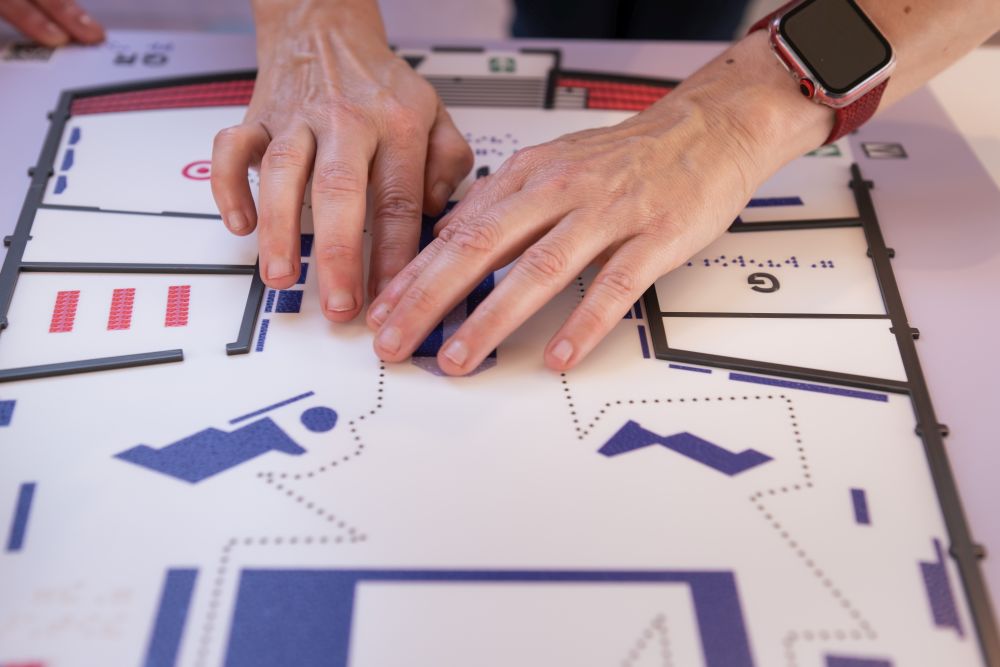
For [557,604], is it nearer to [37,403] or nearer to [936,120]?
[37,403]

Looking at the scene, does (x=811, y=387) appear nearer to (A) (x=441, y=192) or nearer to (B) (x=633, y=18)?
(A) (x=441, y=192)

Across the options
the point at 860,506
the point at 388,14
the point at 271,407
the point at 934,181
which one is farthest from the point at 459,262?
the point at 388,14

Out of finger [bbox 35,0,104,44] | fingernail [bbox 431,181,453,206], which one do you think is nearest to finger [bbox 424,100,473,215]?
fingernail [bbox 431,181,453,206]

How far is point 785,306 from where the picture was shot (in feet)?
3.24

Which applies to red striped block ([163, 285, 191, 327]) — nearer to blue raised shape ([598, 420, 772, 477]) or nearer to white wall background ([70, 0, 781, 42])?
blue raised shape ([598, 420, 772, 477])

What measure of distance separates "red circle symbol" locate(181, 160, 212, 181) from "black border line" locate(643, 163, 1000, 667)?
64 cm

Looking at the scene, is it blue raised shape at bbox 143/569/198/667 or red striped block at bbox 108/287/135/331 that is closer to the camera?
blue raised shape at bbox 143/569/198/667

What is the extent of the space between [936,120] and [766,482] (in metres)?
0.77

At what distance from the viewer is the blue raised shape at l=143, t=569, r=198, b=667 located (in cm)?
68

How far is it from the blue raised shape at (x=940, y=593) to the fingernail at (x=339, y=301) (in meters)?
0.64

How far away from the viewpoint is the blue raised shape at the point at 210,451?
31.8 inches

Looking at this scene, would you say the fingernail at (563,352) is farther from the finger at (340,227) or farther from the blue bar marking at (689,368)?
the finger at (340,227)

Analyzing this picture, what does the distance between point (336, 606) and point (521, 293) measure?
1.20 ft

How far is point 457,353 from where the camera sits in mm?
871
